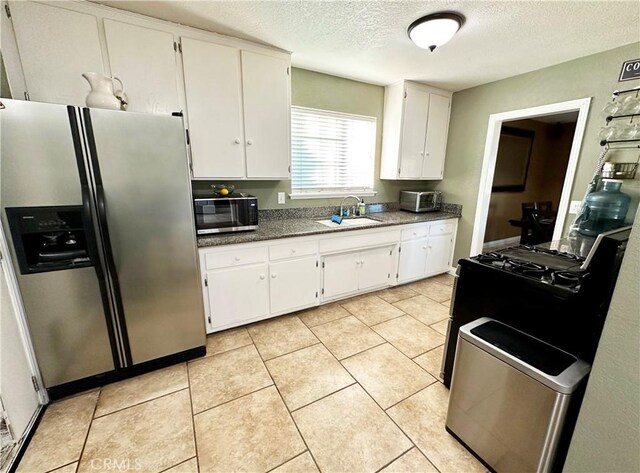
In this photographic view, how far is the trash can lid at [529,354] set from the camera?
3.26ft

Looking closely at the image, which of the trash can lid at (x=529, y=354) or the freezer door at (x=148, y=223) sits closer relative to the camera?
the trash can lid at (x=529, y=354)

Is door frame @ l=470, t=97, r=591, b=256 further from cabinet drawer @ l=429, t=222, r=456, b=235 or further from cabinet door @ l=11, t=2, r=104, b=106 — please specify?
cabinet door @ l=11, t=2, r=104, b=106

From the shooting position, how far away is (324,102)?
2.96 m

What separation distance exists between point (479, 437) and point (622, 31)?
9.66 ft

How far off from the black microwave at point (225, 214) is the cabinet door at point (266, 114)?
35cm

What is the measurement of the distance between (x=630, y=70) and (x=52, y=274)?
14.1ft

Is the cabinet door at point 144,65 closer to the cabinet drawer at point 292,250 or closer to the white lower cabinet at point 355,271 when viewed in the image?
the cabinet drawer at point 292,250

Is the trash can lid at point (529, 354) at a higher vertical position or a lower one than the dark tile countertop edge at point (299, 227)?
lower

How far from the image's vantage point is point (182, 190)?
171 centimetres

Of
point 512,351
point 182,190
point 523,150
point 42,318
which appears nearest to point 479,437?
point 512,351

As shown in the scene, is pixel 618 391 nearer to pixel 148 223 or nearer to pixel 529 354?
pixel 529 354

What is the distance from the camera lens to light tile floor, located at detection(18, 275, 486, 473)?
1312mm

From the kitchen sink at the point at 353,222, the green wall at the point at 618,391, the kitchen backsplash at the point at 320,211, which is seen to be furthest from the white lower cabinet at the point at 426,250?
the green wall at the point at 618,391

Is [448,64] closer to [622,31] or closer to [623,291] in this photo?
[622,31]
